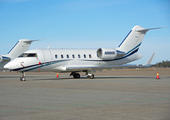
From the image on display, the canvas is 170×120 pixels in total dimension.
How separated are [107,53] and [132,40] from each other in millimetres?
4102

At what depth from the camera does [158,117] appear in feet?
25.5

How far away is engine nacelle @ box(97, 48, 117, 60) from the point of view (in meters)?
31.9

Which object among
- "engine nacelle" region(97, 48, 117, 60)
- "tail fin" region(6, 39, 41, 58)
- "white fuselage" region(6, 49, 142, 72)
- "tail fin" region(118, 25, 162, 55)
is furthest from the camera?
"tail fin" region(6, 39, 41, 58)

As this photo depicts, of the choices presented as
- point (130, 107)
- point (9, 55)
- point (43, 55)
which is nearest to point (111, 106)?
point (130, 107)

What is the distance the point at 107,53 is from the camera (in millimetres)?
32031

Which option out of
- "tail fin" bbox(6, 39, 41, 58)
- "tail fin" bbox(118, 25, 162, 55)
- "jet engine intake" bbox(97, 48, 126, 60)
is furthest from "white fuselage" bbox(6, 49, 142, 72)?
"tail fin" bbox(6, 39, 41, 58)

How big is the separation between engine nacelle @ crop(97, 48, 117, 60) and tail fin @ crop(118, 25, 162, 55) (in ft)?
5.81

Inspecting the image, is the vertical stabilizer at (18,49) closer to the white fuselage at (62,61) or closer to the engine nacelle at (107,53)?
the white fuselage at (62,61)

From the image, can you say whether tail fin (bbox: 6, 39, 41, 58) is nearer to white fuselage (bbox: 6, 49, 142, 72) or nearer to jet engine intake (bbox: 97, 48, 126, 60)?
white fuselage (bbox: 6, 49, 142, 72)

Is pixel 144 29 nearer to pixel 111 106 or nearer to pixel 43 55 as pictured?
pixel 43 55

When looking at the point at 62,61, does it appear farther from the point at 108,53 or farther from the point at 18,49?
the point at 18,49

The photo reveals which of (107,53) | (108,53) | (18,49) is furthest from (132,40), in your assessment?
(18,49)

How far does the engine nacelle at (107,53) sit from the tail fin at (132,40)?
177 cm

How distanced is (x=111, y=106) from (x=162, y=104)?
2.10m
